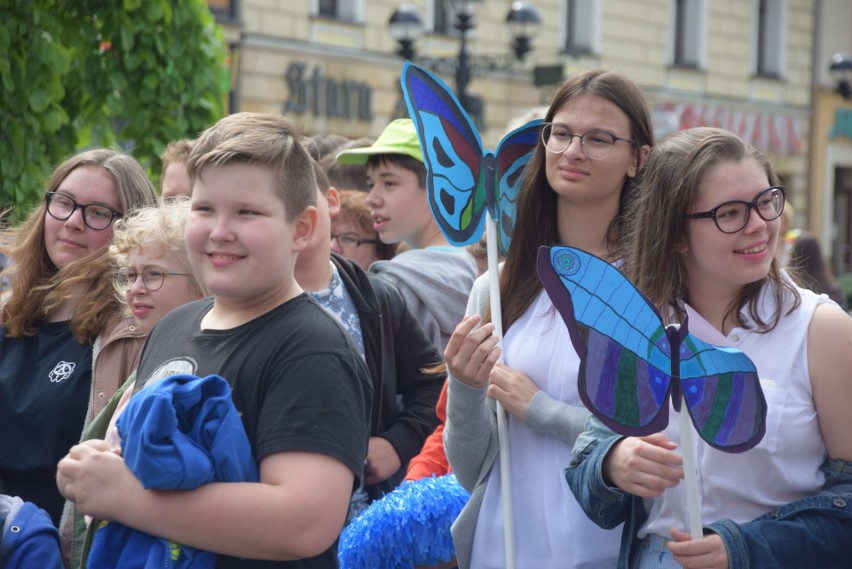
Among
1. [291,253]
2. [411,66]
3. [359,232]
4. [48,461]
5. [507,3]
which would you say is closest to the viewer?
[291,253]

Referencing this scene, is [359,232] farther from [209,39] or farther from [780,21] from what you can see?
[780,21]

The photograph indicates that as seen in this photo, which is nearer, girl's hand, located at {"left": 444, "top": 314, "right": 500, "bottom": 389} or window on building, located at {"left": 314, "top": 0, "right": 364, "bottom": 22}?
girl's hand, located at {"left": 444, "top": 314, "right": 500, "bottom": 389}

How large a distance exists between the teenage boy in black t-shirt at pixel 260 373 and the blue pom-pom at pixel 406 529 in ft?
2.80

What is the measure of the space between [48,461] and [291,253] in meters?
1.02

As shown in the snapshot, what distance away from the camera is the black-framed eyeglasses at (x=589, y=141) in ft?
8.63

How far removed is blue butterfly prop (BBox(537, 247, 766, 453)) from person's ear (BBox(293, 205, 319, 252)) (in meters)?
0.46

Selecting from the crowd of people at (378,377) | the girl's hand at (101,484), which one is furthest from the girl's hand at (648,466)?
the girl's hand at (101,484)

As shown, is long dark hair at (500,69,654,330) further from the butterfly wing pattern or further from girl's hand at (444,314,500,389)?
girl's hand at (444,314,500,389)

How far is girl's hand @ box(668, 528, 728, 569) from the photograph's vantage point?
2.07m

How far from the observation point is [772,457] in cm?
221

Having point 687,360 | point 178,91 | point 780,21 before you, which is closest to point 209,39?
point 178,91

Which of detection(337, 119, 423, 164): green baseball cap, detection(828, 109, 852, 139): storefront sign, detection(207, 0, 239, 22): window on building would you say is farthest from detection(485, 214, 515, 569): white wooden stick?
detection(828, 109, 852, 139): storefront sign

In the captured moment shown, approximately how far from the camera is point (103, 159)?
336 centimetres

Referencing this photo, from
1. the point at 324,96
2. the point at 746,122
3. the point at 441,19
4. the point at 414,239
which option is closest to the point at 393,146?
the point at 414,239
